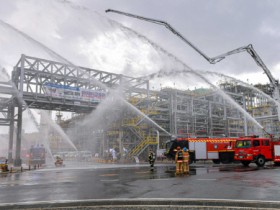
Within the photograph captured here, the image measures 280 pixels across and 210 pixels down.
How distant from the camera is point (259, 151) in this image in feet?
76.5

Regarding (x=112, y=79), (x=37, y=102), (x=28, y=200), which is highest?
(x=112, y=79)

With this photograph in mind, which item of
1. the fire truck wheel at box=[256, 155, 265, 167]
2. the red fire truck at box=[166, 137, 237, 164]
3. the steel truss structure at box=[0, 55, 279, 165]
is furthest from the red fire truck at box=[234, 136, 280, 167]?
the steel truss structure at box=[0, 55, 279, 165]

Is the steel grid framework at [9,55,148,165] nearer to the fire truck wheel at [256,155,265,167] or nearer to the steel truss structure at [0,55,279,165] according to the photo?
the steel truss structure at [0,55,279,165]

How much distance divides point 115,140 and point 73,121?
1508 cm

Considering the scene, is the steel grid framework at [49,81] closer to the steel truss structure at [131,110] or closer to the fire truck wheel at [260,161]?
the steel truss structure at [131,110]

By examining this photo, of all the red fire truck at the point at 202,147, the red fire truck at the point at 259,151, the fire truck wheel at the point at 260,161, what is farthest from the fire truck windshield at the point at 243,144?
the red fire truck at the point at 202,147

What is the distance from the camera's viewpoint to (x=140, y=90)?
39812 millimetres

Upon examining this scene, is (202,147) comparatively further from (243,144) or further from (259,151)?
(259,151)

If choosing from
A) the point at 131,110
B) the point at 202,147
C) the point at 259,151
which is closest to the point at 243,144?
the point at 259,151

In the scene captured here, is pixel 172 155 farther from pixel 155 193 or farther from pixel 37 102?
pixel 155 193

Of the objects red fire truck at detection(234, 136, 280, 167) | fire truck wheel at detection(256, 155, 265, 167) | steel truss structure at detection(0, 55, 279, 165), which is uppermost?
steel truss structure at detection(0, 55, 279, 165)

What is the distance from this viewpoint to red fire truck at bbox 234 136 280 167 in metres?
23.1

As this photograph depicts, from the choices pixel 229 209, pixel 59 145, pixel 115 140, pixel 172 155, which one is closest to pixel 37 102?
pixel 115 140

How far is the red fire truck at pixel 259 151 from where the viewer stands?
2314 centimetres
